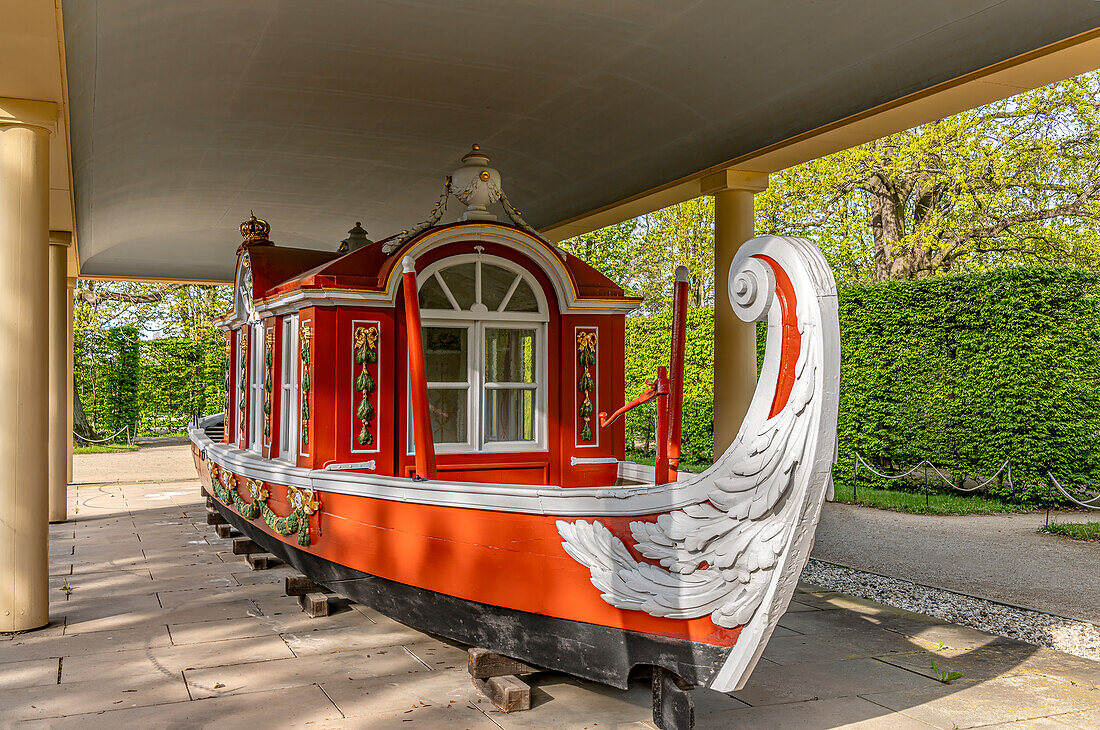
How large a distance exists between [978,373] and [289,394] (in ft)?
30.5

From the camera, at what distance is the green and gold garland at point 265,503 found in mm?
5836

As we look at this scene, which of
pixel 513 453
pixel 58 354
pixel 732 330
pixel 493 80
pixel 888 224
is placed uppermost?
pixel 888 224

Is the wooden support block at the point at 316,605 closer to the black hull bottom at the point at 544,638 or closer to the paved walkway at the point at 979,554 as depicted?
the black hull bottom at the point at 544,638

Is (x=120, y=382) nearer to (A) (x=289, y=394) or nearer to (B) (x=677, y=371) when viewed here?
(A) (x=289, y=394)

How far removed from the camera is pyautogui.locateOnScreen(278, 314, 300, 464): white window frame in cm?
649

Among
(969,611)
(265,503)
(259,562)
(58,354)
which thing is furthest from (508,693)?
(58,354)

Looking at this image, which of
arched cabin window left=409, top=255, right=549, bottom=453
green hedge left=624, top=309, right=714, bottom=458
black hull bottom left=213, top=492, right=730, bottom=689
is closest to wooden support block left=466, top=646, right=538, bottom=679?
black hull bottom left=213, top=492, right=730, bottom=689

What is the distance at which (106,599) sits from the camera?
652 centimetres

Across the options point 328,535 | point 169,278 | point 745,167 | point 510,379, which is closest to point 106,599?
point 328,535

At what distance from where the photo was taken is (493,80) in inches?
241

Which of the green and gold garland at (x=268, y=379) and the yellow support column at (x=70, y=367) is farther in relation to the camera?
the yellow support column at (x=70, y=367)

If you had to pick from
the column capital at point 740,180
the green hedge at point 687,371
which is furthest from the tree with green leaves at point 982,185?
the column capital at point 740,180

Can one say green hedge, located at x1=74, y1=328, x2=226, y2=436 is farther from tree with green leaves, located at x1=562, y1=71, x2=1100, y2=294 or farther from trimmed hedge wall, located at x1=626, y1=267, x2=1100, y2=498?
trimmed hedge wall, located at x1=626, y1=267, x2=1100, y2=498

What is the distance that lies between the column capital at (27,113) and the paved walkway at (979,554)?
7.20 m
